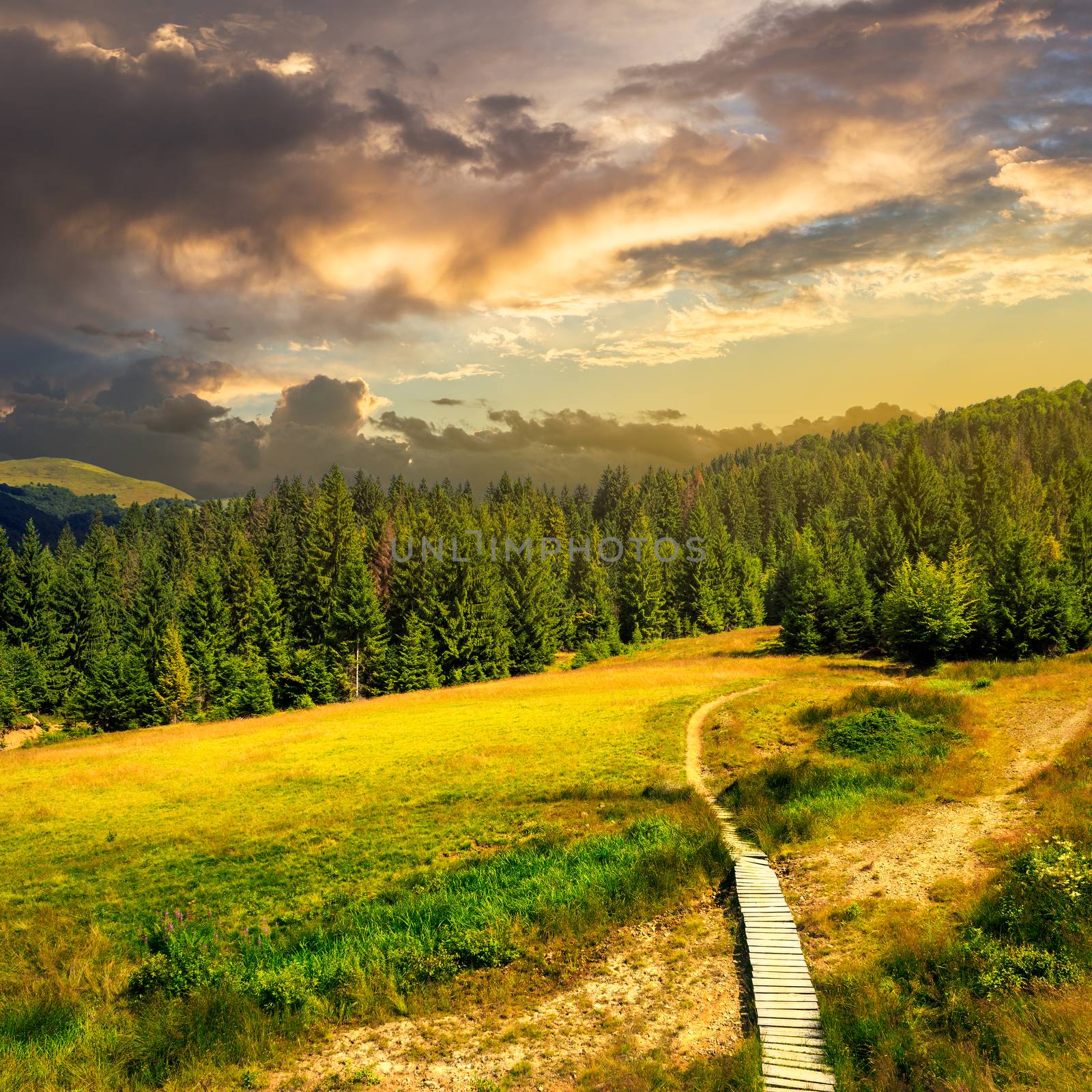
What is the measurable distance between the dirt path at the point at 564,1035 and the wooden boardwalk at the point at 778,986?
0.61 metres

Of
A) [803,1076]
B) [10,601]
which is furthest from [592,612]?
[803,1076]

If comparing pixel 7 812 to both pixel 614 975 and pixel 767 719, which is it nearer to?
pixel 614 975

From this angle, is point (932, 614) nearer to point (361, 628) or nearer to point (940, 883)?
point (940, 883)

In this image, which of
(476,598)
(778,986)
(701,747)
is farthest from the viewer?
(476,598)

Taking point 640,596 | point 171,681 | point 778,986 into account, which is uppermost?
point 640,596

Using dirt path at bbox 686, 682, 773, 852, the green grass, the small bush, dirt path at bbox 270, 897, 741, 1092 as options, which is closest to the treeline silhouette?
dirt path at bbox 686, 682, 773, 852

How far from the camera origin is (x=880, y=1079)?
9852 mm

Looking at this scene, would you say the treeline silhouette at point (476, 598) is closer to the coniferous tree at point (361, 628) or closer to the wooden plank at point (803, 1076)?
the coniferous tree at point (361, 628)

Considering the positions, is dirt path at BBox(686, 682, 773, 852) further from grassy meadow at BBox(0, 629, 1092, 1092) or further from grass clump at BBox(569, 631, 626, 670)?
grass clump at BBox(569, 631, 626, 670)

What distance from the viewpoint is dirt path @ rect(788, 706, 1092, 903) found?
16.3 meters

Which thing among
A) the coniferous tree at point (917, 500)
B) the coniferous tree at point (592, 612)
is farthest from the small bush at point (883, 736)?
the coniferous tree at point (917, 500)

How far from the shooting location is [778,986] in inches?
498

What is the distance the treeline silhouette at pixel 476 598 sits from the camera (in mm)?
55844

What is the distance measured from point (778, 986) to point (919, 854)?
25.0 ft
